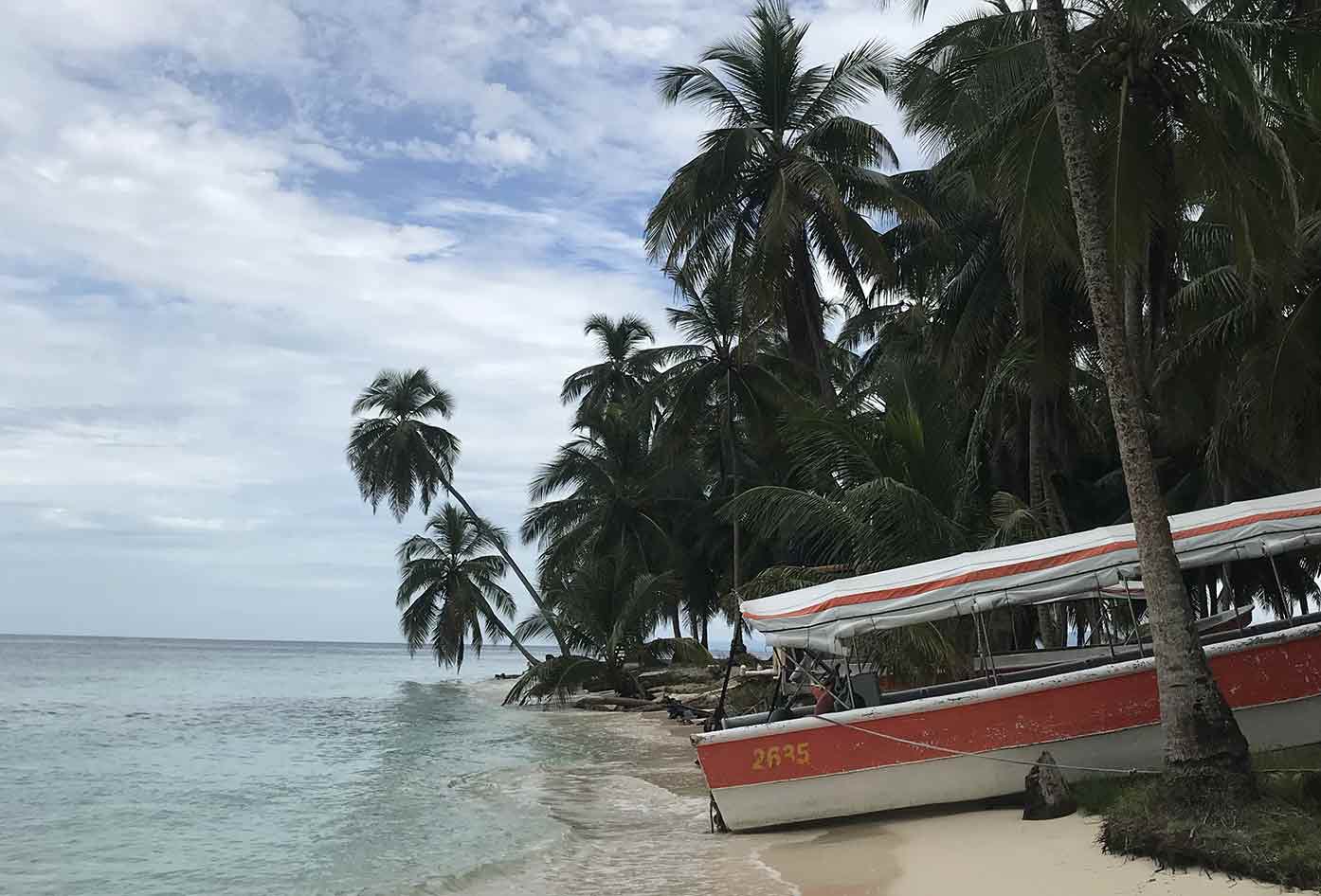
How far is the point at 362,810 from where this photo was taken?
15.9 meters

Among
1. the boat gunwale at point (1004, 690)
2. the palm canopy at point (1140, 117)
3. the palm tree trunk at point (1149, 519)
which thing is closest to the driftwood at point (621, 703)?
the boat gunwale at point (1004, 690)

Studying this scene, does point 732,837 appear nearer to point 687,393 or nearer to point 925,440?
point 925,440

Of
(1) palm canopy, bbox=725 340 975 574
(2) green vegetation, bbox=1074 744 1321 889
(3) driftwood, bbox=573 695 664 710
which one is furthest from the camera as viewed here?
(3) driftwood, bbox=573 695 664 710

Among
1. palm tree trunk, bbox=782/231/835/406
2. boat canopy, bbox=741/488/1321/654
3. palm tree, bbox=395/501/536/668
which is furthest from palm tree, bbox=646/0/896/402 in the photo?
palm tree, bbox=395/501/536/668

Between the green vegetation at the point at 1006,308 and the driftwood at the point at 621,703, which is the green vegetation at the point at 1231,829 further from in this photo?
the driftwood at the point at 621,703

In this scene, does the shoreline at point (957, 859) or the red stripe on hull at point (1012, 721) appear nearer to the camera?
the shoreline at point (957, 859)

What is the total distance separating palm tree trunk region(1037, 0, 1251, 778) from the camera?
25.2 feet

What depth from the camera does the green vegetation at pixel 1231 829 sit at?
21.5 feet

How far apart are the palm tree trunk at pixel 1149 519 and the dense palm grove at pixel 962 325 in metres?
0.17

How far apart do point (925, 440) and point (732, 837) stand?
707 cm

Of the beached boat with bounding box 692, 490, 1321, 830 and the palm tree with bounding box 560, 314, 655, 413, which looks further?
the palm tree with bounding box 560, 314, 655, 413

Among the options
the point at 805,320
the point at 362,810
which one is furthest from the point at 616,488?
the point at 362,810

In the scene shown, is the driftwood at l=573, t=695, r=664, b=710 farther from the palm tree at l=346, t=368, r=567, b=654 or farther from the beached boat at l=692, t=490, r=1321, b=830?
the beached boat at l=692, t=490, r=1321, b=830

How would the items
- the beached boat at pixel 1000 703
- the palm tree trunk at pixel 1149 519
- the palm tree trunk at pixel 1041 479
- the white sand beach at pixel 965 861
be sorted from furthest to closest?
the palm tree trunk at pixel 1041 479, the beached boat at pixel 1000 703, the palm tree trunk at pixel 1149 519, the white sand beach at pixel 965 861
